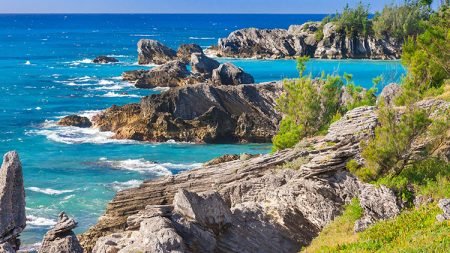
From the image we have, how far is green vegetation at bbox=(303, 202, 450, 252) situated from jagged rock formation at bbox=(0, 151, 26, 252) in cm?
1134

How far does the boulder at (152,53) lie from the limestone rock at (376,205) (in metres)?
111

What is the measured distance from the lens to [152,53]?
442 ft

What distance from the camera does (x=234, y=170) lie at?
104 feet

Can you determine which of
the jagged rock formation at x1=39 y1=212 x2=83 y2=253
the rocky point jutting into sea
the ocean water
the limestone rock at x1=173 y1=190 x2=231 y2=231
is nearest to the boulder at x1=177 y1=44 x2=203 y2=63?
the ocean water

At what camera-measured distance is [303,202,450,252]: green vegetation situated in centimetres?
1666

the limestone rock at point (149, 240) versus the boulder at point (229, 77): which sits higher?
the boulder at point (229, 77)

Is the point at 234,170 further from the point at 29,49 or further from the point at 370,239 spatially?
the point at 29,49

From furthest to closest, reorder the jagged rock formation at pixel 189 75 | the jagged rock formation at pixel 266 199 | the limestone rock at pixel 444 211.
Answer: the jagged rock formation at pixel 189 75
the jagged rock formation at pixel 266 199
the limestone rock at pixel 444 211

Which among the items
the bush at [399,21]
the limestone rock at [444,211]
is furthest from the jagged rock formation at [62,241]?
the bush at [399,21]

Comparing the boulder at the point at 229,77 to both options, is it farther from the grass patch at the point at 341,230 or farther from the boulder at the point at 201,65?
the grass patch at the point at 341,230

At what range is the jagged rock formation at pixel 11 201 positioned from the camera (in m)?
22.1

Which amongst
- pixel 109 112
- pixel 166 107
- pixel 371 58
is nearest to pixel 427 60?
pixel 166 107

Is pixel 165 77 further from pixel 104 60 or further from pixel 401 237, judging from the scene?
pixel 401 237

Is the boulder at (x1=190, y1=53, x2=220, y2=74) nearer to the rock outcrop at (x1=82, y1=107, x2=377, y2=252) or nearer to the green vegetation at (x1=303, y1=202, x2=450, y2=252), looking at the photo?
the rock outcrop at (x1=82, y1=107, x2=377, y2=252)
